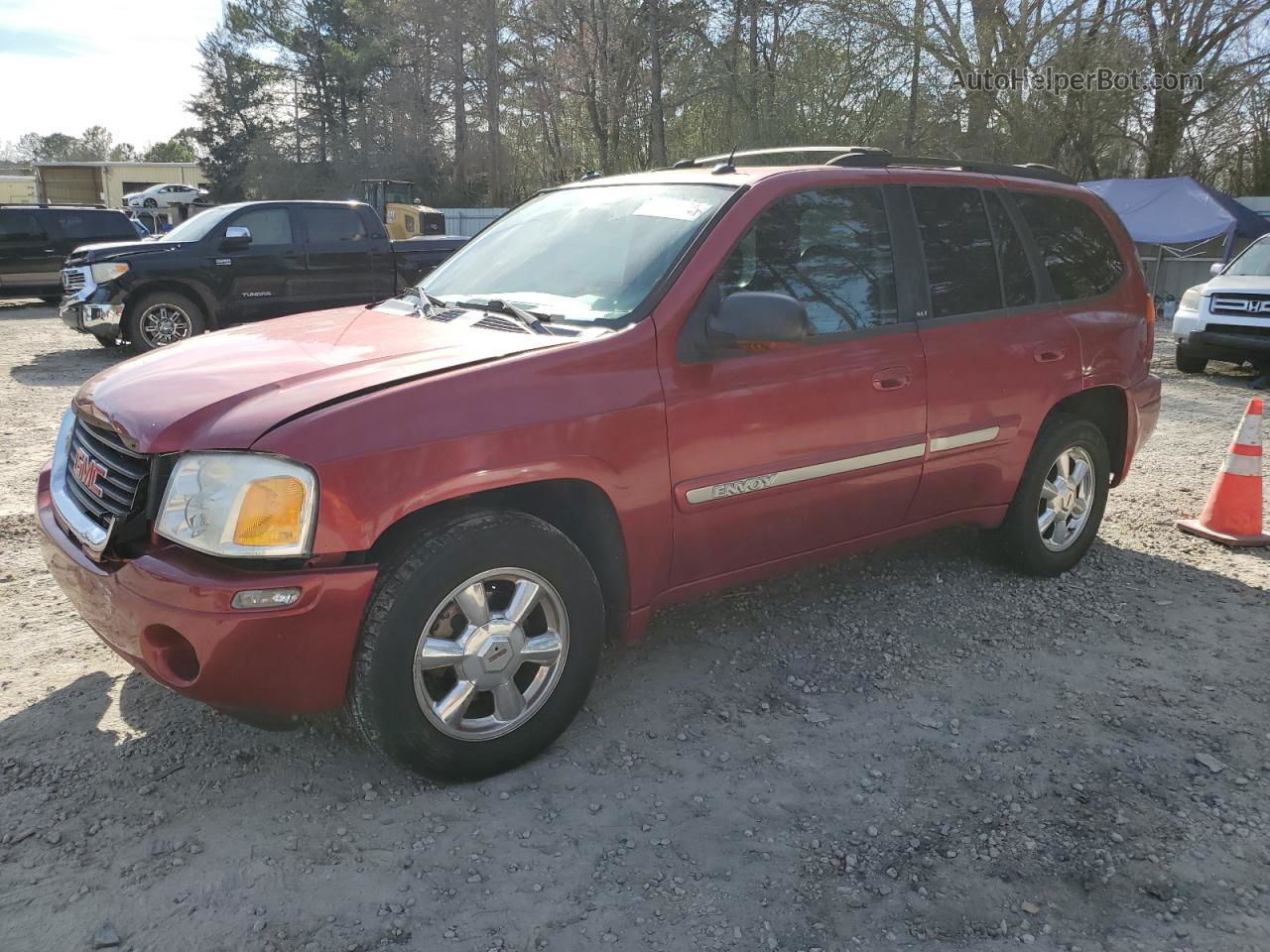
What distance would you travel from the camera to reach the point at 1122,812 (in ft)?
9.47

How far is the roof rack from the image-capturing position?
3.88 meters

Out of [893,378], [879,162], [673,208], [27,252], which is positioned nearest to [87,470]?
[673,208]

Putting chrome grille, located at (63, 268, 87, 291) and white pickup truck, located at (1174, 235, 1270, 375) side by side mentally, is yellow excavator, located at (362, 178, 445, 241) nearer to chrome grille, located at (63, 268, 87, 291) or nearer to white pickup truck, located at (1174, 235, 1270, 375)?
chrome grille, located at (63, 268, 87, 291)

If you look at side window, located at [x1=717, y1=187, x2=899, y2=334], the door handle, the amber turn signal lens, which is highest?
side window, located at [x1=717, y1=187, x2=899, y2=334]

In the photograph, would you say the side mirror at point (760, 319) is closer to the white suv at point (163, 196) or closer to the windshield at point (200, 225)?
the windshield at point (200, 225)

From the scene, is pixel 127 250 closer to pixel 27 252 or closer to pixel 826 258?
pixel 27 252

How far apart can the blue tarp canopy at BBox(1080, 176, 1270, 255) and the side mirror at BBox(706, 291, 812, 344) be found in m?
18.3

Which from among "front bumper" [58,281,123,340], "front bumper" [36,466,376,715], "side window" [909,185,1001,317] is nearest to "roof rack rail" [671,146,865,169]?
"side window" [909,185,1001,317]

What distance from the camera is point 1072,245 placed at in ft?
15.0

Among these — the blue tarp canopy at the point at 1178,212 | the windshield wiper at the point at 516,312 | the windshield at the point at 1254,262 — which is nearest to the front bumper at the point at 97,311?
Result: the windshield wiper at the point at 516,312

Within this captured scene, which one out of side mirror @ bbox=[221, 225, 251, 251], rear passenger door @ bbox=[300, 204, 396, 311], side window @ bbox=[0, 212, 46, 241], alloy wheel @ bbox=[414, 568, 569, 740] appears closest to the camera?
alloy wheel @ bbox=[414, 568, 569, 740]

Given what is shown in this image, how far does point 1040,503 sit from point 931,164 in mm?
1630

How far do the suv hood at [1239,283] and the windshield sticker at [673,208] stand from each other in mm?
10172

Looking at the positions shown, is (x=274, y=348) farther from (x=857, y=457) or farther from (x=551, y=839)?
(x=857, y=457)
